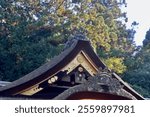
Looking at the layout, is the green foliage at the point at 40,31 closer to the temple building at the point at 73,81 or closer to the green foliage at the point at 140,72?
the green foliage at the point at 140,72

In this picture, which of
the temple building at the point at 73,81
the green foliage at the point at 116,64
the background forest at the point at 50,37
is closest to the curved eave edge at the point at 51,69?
the temple building at the point at 73,81

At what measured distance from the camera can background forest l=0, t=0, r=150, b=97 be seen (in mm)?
19359

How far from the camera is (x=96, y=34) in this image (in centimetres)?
2116

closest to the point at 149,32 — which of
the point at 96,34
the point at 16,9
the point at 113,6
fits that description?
the point at 113,6

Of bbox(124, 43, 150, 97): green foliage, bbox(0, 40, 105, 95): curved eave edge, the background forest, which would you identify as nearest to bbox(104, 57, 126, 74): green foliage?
the background forest

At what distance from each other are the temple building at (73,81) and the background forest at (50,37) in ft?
41.5

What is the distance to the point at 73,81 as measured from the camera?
555 centimetres

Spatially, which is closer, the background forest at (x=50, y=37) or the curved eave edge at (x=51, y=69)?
the curved eave edge at (x=51, y=69)

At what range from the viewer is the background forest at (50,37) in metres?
19.4

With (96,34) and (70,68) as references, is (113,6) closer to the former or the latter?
(96,34)

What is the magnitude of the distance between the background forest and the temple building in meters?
12.6

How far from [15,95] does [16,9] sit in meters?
16.6

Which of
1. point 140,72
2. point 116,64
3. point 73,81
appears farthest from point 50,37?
point 73,81

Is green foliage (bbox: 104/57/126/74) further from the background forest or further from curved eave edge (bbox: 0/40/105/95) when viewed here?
curved eave edge (bbox: 0/40/105/95)
